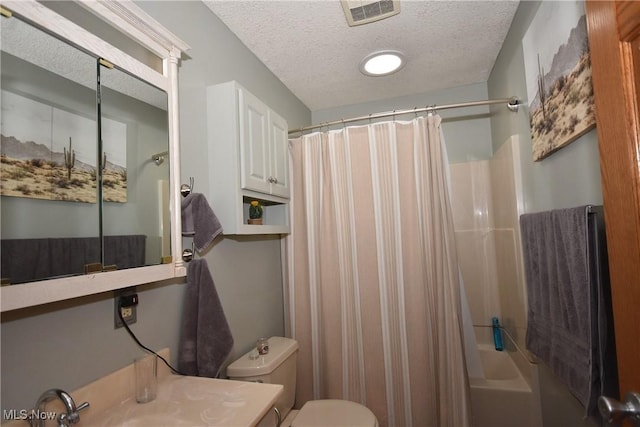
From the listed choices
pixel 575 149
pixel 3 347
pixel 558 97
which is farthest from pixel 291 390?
pixel 558 97

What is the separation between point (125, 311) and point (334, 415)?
111cm

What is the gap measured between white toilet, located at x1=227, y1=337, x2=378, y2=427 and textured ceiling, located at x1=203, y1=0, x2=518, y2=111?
177 centimetres

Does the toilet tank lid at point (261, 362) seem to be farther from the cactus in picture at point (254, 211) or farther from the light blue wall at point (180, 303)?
the cactus in picture at point (254, 211)

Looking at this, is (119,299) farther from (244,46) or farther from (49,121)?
(244,46)

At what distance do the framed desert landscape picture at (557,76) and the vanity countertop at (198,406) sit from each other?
1391 millimetres

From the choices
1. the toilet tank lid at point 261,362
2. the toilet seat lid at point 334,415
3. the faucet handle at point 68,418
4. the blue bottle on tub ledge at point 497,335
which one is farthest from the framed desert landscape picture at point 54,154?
the blue bottle on tub ledge at point 497,335

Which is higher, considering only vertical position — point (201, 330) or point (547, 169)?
point (547, 169)

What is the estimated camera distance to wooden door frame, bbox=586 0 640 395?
2.06 ft

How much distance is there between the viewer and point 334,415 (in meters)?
1.52

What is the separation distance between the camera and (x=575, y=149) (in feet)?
3.64

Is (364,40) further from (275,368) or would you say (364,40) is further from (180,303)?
(275,368)

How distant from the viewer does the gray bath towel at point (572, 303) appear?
0.92 metres

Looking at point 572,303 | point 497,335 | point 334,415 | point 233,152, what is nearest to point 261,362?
point 334,415

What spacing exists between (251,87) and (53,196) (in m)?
1.34
